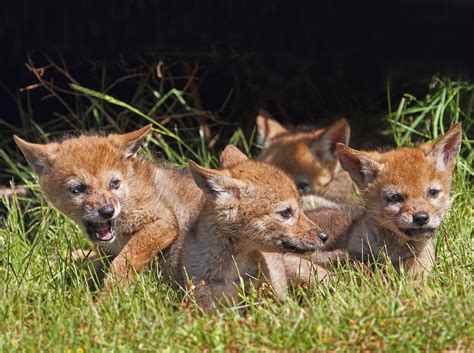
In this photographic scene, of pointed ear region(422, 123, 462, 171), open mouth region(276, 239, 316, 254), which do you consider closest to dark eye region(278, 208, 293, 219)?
open mouth region(276, 239, 316, 254)

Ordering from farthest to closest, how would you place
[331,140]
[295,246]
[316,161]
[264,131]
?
[264,131] → [316,161] → [331,140] → [295,246]

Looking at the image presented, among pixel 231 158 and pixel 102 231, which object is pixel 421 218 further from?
pixel 102 231

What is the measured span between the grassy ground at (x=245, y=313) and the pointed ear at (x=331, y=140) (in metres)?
1.74

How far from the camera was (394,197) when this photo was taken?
5688 millimetres

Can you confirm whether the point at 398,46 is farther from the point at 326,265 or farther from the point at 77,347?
the point at 77,347

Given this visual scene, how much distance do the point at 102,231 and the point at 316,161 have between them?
2.79m

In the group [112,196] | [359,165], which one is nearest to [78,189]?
[112,196]

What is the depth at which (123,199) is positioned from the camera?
5.77 metres

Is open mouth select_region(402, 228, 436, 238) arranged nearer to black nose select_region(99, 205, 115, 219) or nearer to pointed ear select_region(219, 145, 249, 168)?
pointed ear select_region(219, 145, 249, 168)

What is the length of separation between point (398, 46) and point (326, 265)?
2.84 metres

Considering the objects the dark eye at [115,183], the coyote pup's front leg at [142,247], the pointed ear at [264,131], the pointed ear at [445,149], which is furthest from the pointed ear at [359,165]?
the pointed ear at [264,131]

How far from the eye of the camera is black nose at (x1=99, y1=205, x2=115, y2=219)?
5.54 m

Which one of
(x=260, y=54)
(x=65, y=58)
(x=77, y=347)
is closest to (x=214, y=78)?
(x=260, y=54)

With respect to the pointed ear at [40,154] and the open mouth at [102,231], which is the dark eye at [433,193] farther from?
the pointed ear at [40,154]
